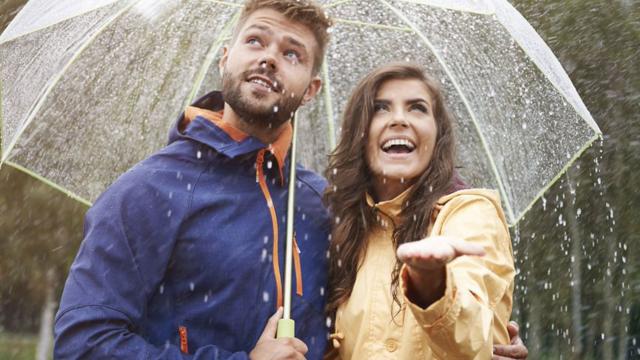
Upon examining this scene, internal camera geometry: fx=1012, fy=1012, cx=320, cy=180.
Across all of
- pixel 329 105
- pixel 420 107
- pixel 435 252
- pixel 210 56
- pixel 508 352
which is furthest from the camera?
pixel 329 105

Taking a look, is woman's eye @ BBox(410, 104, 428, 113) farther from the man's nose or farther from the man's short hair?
the man's nose

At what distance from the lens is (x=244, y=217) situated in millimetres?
3857

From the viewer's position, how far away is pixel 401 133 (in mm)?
4016

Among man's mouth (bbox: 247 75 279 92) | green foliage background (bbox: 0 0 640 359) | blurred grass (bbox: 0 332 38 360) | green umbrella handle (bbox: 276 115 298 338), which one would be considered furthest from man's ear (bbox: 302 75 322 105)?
blurred grass (bbox: 0 332 38 360)

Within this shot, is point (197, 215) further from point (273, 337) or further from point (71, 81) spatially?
point (71, 81)

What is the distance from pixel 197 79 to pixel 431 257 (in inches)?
82.4

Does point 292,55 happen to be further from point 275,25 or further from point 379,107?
point 379,107

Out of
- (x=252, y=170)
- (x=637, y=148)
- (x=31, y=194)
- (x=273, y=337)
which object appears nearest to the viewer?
(x=273, y=337)

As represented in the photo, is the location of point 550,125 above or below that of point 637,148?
above

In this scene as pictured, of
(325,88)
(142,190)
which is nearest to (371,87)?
(325,88)

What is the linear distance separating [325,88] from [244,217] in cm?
98

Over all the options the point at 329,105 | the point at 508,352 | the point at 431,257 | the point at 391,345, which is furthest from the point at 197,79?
the point at 431,257

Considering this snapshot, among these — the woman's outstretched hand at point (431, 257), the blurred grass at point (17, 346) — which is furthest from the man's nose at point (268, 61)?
the blurred grass at point (17, 346)

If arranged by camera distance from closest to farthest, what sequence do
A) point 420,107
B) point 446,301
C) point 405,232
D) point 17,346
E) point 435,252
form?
point 435,252, point 446,301, point 405,232, point 420,107, point 17,346
